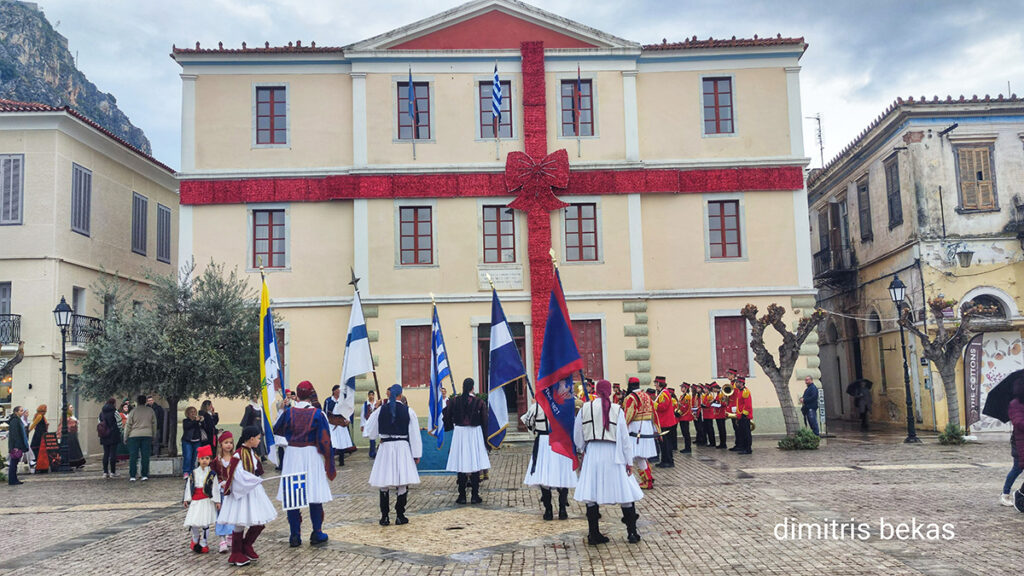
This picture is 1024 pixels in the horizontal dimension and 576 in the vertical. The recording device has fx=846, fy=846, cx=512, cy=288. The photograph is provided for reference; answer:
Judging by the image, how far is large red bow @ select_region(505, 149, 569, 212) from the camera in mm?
25234

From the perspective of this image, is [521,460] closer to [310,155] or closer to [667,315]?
[667,315]

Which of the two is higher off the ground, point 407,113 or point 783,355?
point 407,113

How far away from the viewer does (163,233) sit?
110 ft

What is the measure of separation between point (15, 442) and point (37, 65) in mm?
48785

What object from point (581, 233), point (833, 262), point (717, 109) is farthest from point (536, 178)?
point (833, 262)

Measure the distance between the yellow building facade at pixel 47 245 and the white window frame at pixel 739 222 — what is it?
18118mm

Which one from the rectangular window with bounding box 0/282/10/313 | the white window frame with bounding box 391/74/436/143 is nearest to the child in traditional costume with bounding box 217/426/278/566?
the white window frame with bounding box 391/74/436/143

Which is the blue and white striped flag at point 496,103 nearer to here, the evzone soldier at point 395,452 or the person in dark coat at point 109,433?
the person in dark coat at point 109,433

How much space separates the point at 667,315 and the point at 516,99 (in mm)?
8024

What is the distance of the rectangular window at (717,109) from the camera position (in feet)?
86.0

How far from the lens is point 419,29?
25.5 m

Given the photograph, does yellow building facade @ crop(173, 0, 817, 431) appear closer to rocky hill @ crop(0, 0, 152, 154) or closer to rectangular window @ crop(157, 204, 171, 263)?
rectangular window @ crop(157, 204, 171, 263)

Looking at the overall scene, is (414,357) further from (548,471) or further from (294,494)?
(294,494)

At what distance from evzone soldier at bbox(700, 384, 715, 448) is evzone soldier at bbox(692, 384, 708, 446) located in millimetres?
85
